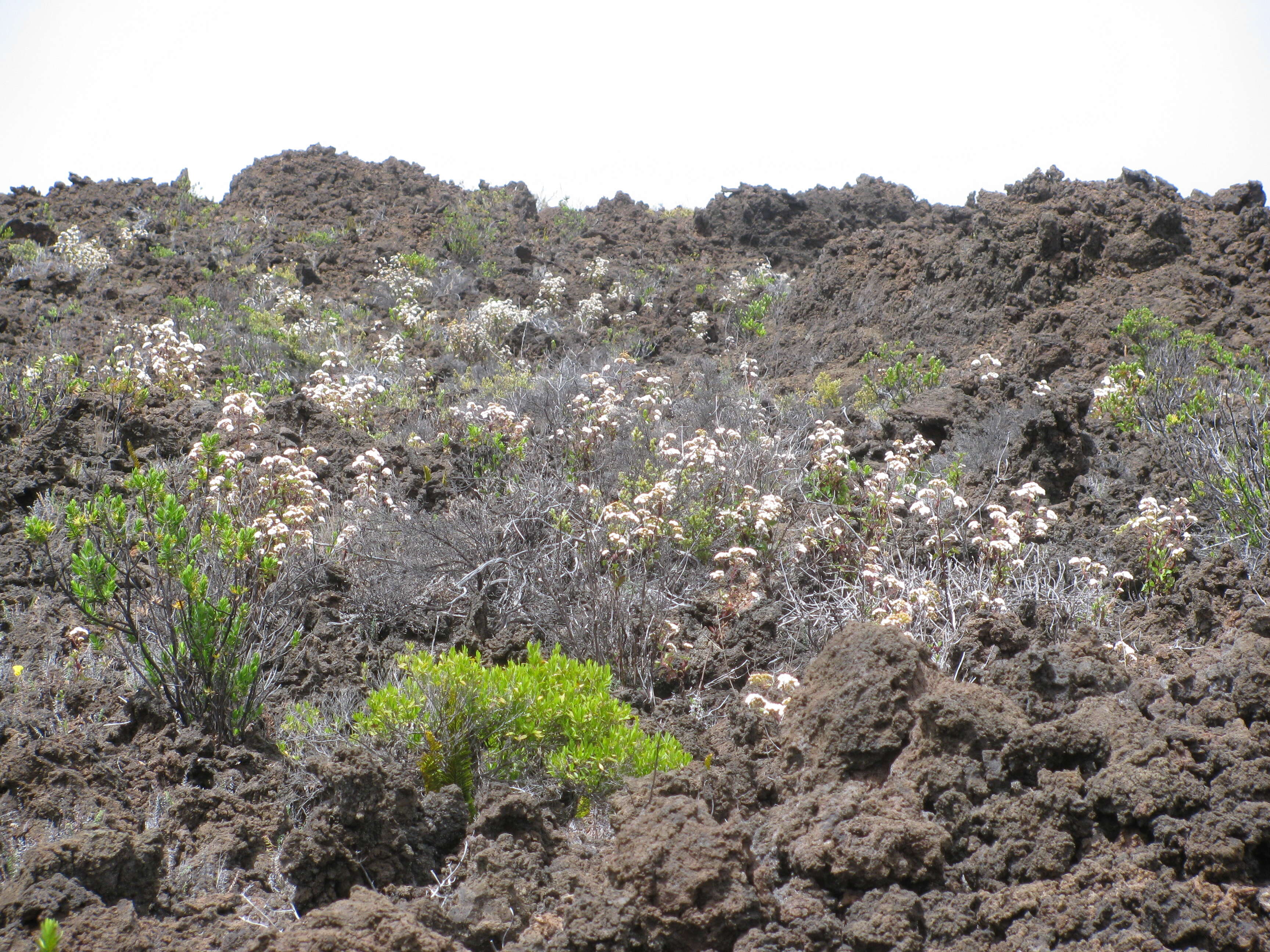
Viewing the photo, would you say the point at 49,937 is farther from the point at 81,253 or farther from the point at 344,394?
the point at 81,253

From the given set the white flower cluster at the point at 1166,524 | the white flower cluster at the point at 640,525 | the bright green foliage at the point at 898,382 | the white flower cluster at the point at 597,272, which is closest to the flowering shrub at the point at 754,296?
the white flower cluster at the point at 597,272

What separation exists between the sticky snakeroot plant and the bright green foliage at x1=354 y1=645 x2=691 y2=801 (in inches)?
29.0

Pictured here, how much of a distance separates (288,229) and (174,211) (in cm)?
205

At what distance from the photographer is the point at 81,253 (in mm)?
12125

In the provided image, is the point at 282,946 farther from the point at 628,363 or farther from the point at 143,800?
the point at 628,363

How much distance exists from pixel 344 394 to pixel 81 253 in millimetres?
6999

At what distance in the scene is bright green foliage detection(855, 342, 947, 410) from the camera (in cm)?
→ 888

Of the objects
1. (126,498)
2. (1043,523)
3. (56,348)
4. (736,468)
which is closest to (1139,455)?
(1043,523)

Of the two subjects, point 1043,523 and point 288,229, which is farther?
point 288,229

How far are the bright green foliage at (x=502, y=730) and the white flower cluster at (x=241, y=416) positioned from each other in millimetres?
3491

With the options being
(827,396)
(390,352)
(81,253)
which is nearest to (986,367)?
(827,396)

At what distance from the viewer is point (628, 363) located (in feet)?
33.1

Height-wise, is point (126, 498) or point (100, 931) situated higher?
point (126, 498)

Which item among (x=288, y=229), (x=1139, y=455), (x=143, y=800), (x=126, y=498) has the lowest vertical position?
(x=143, y=800)
